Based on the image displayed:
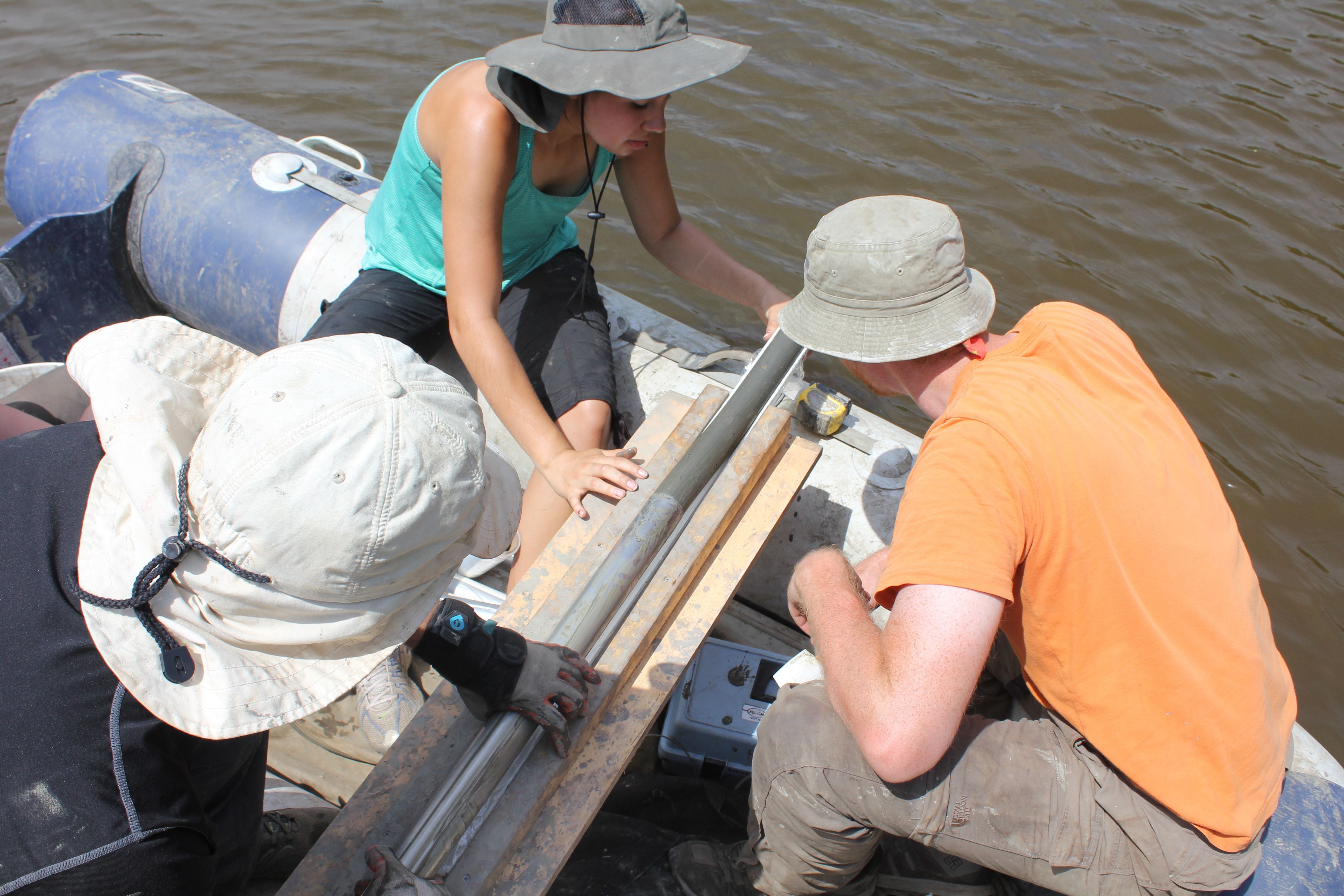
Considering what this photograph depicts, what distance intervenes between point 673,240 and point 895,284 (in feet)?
4.28

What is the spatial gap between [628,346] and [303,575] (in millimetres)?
1750

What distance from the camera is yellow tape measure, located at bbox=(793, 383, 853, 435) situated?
7.55ft

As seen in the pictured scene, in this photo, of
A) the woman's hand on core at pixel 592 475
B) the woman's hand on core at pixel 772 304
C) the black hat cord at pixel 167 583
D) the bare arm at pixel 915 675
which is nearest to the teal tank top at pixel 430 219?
the woman's hand on core at pixel 772 304

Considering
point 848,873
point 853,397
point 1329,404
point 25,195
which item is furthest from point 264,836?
point 1329,404

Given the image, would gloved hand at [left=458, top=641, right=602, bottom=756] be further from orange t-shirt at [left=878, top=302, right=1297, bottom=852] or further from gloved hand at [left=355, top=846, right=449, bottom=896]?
orange t-shirt at [left=878, top=302, right=1297, bottom=852]

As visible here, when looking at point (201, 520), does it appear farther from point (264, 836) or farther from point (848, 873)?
point (848, 873)

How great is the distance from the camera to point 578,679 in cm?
144

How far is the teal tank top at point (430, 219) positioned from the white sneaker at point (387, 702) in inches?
43.0

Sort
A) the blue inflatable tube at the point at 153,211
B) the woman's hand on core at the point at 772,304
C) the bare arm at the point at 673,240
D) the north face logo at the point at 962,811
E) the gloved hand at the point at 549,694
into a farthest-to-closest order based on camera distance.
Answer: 1. the blue inflatable tube at the point at 153,211
2. the bare arm at the point at 673,240
3. the woman's hand on core at the point at 772,304
4. the north face logo at the point at 962,811
5. the gloved hand at the point at 549,694

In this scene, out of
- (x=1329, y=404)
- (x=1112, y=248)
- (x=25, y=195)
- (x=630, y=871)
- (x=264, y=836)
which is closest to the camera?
(x=264, y=836)

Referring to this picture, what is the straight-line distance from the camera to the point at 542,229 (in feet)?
7.89

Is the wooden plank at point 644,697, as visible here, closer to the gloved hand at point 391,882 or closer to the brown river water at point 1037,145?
the gloved hand at point 391,882

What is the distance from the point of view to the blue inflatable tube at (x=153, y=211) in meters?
2.77

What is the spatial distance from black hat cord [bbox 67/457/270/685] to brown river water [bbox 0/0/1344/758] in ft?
9.42
